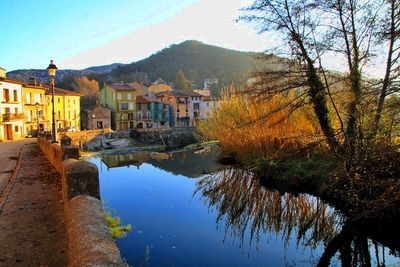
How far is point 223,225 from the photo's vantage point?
32.0 ft

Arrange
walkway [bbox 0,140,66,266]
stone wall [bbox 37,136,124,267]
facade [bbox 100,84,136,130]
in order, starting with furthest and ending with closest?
facade [bbox 100,84,136,130]
walkway [bbox 0,140,66,266]
stone wall [bbox 37,136,124,267]

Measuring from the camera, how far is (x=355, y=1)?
11.9m

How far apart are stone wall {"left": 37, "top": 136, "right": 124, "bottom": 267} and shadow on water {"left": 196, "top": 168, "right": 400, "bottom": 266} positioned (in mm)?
5248

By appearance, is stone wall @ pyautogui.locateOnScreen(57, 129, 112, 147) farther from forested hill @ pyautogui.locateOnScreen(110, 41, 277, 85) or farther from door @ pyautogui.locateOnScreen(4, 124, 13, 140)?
forested hill @ pyautogui.locateOnScreen(110, 41, 277, 85)

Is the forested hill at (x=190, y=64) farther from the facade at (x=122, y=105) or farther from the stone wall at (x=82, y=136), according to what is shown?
the stone wall at (x=82, y=136)

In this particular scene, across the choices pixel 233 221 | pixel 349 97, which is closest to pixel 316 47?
pixel 349 97

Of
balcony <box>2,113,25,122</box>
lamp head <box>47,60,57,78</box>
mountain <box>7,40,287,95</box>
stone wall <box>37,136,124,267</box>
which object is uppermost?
mountain <box>7,40,287,95</box>

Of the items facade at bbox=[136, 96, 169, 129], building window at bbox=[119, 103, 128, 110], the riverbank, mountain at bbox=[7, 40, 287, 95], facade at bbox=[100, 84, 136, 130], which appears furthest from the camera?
mountain at bbox=[7, 40, 287, 95]

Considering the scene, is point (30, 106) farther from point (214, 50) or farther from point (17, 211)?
point (214, 50)

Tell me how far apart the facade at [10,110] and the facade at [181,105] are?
3095 cm

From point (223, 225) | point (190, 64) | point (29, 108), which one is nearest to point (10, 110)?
point (29, 108)

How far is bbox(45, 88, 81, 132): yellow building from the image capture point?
1786 inches

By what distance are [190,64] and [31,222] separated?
105359mm

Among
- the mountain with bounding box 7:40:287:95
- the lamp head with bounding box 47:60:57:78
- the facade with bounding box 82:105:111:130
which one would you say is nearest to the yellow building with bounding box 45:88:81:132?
the facade with bounding box 82:105:111:130
